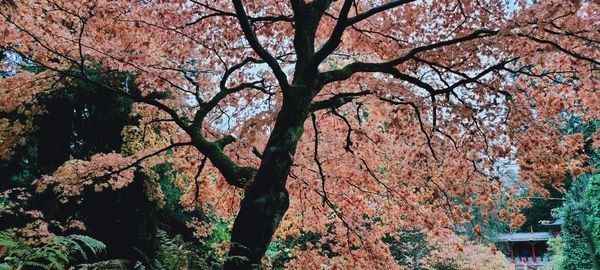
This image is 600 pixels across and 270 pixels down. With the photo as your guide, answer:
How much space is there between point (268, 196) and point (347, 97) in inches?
93.2

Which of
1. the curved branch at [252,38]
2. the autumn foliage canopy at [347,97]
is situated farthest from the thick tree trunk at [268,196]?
the curved branch at [252,38]

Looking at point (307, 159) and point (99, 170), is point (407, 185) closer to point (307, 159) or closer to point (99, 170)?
point (307, 159)

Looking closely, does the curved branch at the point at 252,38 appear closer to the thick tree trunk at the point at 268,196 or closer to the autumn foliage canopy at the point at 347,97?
the autumn foliage canopy at the point at 347,97

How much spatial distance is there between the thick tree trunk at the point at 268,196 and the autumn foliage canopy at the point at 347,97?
0.05ft

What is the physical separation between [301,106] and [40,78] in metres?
4.78

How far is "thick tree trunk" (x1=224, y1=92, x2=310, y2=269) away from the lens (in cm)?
410

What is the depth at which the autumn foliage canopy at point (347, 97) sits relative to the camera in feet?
15.4

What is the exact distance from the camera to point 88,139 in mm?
9812

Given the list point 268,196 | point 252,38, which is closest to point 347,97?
point 252,38

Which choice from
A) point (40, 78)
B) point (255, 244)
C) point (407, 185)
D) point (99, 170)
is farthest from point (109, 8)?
point (407, 185)

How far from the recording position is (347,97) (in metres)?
6.00

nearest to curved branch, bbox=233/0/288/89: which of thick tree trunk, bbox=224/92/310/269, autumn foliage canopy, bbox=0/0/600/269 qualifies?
autumn foliage canopy, bbox=0/0/600/269

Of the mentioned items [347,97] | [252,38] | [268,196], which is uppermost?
[347,97]

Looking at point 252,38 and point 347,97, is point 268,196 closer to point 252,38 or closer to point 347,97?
point 252,38
